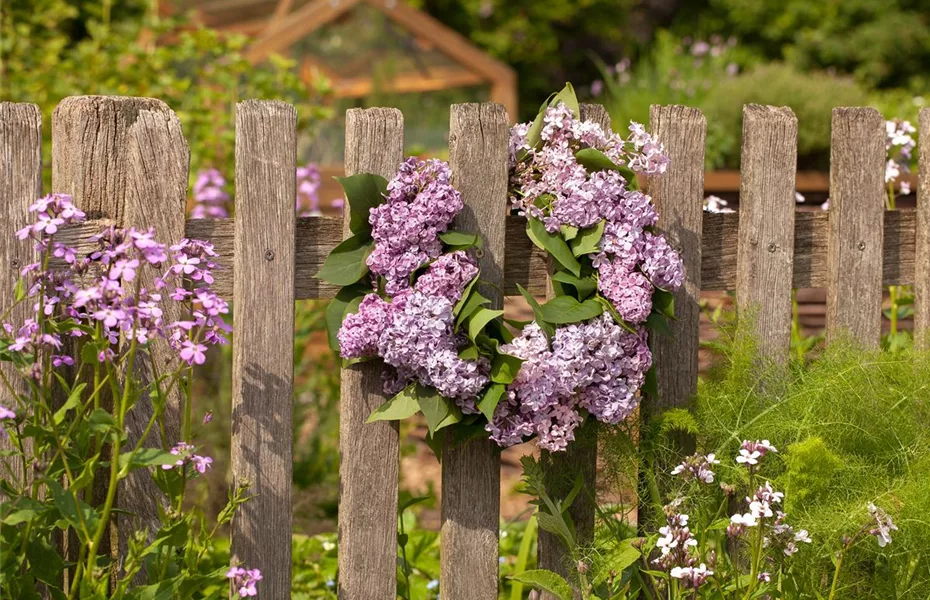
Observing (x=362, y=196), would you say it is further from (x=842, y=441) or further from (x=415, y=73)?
(x=415, y=73)

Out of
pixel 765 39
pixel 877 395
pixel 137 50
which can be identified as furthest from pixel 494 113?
pixel 765 39

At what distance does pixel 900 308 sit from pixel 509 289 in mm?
1687

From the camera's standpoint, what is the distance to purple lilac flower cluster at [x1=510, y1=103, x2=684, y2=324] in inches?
93.6

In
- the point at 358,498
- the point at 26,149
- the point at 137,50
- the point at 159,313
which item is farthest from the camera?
the point at 137,50

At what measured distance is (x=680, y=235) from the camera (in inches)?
102

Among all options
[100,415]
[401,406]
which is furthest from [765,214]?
[100,415]

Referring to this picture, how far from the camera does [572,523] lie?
8.15 ft

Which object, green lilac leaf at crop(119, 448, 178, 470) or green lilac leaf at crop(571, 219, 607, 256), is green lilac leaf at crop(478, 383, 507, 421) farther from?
green lilac leaf at crop(119, 448, 178, 470)

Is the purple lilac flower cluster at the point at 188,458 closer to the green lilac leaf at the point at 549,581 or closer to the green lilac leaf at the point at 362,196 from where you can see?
the green lilac leaf at the point at 362,196

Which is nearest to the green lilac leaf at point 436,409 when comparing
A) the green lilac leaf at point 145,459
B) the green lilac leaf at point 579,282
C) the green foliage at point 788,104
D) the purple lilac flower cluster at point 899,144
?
the green lilac leaf at point 579,282

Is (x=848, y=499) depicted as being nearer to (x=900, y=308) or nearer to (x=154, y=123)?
(x=900, y=308)

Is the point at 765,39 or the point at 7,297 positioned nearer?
the point at 7,297

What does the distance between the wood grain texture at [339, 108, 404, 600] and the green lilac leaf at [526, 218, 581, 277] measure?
0.34 meters

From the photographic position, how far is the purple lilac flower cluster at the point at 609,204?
238cm
